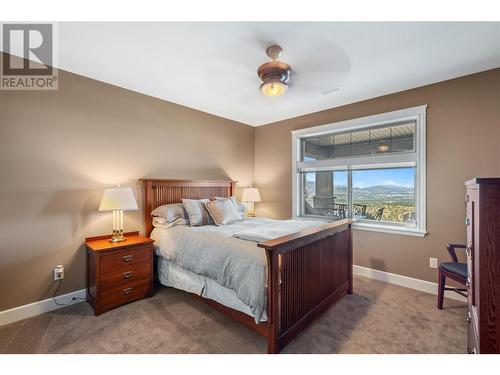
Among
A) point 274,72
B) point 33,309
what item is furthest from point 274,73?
point 33,309

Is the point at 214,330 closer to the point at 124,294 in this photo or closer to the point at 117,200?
the point at 124,294

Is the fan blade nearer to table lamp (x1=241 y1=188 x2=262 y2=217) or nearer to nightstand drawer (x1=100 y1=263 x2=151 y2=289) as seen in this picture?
table lamp (x1=241 y1=188 x2=262 y2=217)

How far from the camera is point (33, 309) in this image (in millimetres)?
2223

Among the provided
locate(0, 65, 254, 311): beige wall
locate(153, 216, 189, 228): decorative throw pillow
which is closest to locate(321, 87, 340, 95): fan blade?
locate(0, 65, 254, 311): beige wall

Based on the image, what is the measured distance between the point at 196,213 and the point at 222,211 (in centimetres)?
34

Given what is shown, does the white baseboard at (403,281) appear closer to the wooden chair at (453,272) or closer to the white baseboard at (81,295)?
the white baseboard at (81,295)

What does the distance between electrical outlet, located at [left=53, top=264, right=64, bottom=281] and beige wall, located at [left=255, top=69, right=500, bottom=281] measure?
368 cm

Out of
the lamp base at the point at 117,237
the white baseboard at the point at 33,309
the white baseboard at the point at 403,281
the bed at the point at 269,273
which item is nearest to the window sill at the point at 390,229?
the white baseboard at the point at 403,281

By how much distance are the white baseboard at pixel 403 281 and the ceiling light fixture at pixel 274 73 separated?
2722mm

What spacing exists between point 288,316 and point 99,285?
6.02 ft

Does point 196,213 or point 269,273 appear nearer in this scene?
point 269,273

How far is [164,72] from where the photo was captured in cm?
251

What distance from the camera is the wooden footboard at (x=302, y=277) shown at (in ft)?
5.41

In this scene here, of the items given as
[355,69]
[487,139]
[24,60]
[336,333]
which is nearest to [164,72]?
[24,60]
